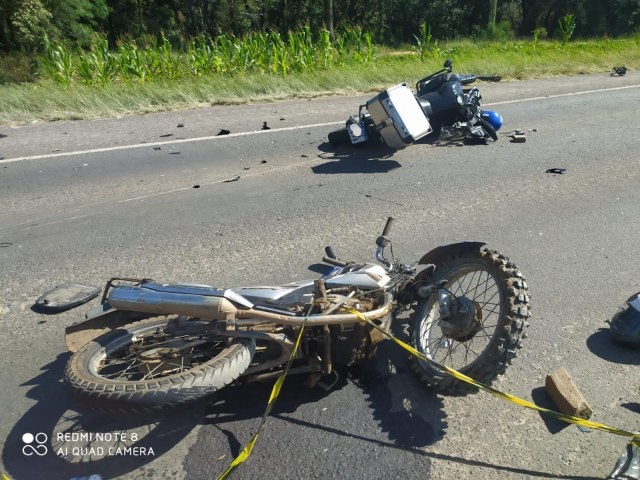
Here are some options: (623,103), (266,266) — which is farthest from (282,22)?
(266,266)

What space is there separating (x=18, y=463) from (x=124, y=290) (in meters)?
1.09

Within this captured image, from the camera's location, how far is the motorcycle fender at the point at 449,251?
13.2ft

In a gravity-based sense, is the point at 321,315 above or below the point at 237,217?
above

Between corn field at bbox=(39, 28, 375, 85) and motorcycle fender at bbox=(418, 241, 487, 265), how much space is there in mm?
11615

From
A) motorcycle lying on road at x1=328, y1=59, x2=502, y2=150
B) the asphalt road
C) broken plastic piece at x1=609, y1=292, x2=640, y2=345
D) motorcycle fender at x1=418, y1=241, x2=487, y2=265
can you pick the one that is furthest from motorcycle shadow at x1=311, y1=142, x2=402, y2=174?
broken plastic piece at x1=609, y1=292, x2=640, y2=345

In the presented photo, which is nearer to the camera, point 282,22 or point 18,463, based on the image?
point 18,463

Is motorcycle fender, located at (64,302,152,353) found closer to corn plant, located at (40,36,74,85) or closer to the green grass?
the green grass

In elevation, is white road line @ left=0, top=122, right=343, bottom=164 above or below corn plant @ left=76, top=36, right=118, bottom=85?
below

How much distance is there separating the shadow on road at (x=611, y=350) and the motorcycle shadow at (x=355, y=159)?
434 cm

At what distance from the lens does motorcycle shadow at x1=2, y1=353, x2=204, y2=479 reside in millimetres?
3227

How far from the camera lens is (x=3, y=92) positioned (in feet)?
41.1

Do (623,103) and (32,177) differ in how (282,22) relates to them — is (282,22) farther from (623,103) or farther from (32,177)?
(32,177)

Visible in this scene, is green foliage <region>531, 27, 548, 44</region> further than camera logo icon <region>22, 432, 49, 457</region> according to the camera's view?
Yes

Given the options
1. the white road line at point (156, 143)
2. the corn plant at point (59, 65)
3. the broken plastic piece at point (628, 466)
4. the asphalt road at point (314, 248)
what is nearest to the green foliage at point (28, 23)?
the corn plant at point (59, 65)
